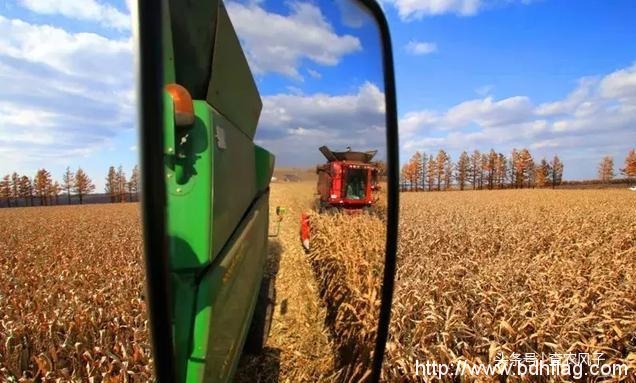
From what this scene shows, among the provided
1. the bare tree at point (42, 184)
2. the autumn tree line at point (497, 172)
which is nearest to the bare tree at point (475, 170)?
the autumn tree line at point (497, 172)

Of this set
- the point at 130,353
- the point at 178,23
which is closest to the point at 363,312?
the point at 130,353

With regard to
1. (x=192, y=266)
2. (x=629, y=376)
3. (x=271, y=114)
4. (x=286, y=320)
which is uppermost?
(x=271, y=114)

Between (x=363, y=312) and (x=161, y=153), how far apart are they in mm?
3142

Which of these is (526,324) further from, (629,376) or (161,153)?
(161,153)

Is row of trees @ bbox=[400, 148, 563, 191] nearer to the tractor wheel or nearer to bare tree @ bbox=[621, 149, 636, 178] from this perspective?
bare tree @ bbox=[621, 149, 636, 178]

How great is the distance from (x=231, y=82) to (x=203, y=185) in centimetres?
107

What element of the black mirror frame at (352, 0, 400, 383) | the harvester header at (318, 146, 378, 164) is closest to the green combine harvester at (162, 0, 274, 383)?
the harvester header at (318, 146, 378, 164)

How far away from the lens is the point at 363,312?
3.46m

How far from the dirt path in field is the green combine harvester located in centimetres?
84

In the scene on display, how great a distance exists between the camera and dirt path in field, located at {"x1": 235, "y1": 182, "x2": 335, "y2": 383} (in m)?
3.72

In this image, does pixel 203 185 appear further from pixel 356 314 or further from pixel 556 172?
pixel 556 172

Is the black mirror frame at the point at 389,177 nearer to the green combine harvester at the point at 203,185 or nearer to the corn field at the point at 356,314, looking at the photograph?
the corn field at the point at 356,314

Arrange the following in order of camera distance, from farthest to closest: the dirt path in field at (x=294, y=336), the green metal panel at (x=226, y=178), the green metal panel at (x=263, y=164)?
the dirt path in field at (x=294, y=336), the green metal panel at (x=263, y=164), the green metal panel at (x=226, y=178)

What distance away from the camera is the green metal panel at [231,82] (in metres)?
1.89
